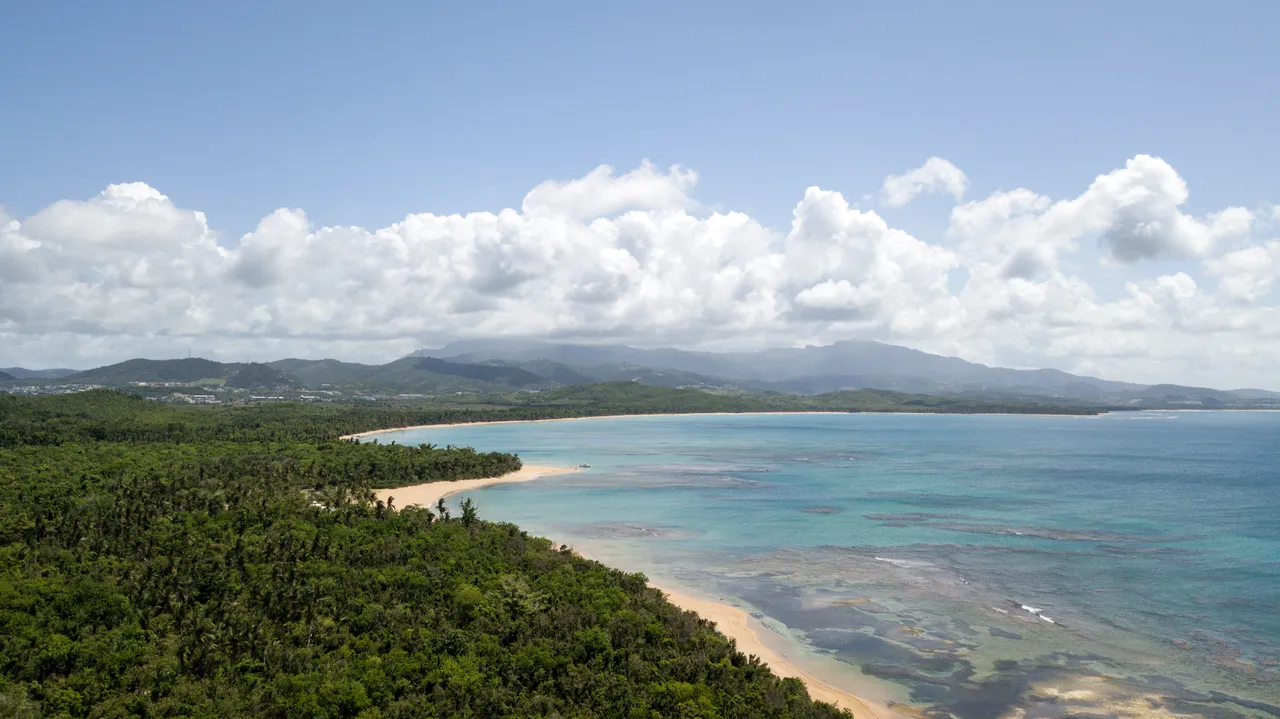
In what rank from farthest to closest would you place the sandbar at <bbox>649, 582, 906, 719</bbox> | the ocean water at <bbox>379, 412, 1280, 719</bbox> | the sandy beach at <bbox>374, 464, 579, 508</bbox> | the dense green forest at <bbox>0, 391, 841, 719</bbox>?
the sandy beach at <bbox>374, 464, 579, 508</bbox> → the ocean water at <bbox>379, 412, 1280, 719</bbox> → the sandbar at <bbox>649, 582, 906, 719</bbox> → the dense green forest at <bbox>0, 391, 841, 719</bbox>

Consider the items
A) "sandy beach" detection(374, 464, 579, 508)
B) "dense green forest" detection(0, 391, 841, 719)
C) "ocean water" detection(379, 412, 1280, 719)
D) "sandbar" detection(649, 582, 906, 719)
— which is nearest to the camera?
"dense green forest" detection(0, 391, 841, 719)

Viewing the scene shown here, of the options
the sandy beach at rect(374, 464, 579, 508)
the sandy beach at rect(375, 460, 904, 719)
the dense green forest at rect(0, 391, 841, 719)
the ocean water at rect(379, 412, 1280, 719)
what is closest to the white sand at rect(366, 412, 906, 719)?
the sandy beach at rect(375, 460, 904, 719)

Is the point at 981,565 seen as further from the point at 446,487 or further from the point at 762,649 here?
the point at 446,487

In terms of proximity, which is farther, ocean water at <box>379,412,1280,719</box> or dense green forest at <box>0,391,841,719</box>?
ocean water at <box>379,412,1280,719</box>

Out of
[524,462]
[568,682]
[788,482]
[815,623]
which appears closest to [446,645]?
[568,682]

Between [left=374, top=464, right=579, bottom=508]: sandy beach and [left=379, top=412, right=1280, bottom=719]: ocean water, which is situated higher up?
[left=379, top=412, right=1280, bottom=719]: ocean water

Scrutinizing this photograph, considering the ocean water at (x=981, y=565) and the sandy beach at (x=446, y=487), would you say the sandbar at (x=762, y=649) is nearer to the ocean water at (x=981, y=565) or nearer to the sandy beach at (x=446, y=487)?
the ocean water at (x=981, y=565)

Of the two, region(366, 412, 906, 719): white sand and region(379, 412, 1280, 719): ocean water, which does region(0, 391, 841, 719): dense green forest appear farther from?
region(379, 412, 1280, 719): ocean water

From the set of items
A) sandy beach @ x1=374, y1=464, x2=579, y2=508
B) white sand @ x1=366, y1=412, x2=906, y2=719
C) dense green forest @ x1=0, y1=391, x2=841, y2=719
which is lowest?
sandy beach @ x1=374, y1=464, x2=579, y2=508
